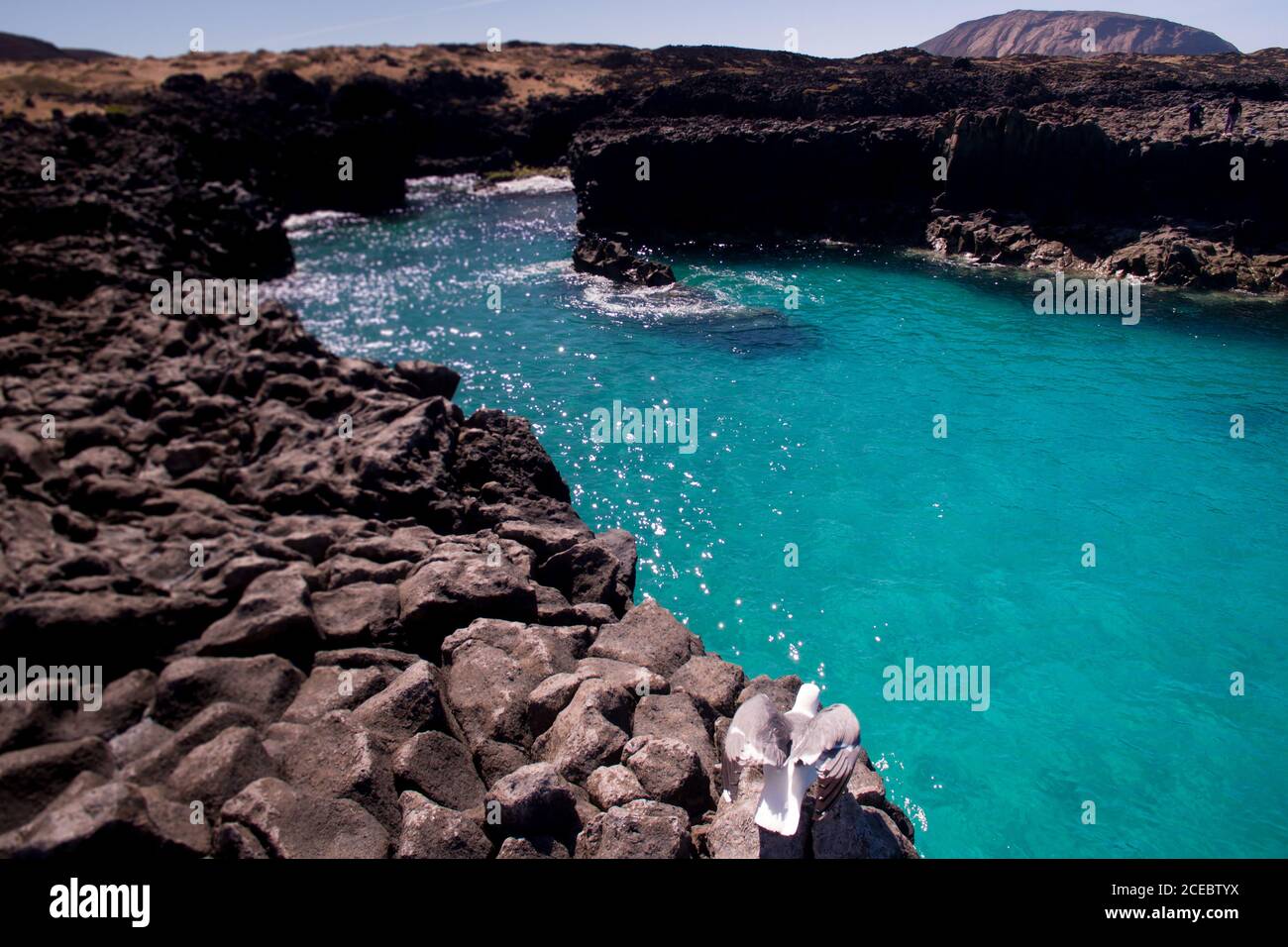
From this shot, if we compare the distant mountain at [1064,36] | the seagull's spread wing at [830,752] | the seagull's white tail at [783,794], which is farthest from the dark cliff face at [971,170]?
the distant mountain at [1064,36]

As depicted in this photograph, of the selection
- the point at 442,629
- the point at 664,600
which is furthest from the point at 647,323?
the point at 442,629

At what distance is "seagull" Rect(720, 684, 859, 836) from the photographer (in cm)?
540

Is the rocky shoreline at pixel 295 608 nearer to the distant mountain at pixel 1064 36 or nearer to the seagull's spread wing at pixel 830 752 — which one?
the seagull's spread wing at pixel 830 752

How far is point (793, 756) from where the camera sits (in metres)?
5.50

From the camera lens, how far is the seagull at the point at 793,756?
5398 millimetres

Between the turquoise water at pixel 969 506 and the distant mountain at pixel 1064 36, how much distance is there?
7561 centimetres

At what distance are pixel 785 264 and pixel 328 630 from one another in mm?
31055

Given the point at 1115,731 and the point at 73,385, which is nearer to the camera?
the point at 1115,731

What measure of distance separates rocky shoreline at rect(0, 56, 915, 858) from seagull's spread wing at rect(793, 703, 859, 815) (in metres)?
0.53

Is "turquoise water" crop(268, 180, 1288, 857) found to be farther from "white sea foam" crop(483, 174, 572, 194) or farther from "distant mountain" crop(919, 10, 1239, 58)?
"distant mountain" crop(919, 10, 1239, 58)
